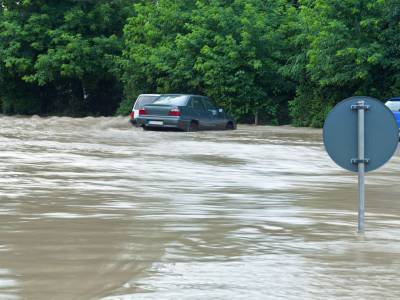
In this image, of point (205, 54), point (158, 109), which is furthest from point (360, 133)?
point (205, 54)

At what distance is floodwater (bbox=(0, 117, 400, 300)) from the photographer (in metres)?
7.54

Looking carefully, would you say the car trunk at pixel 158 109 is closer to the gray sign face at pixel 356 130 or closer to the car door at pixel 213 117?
the car door at pixel 213 117

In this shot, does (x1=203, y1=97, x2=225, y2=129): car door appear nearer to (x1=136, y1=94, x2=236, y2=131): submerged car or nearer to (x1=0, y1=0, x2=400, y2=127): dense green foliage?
(x1=136, y1=94, x2=236, y2=131): submerged car

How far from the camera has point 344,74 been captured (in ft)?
122

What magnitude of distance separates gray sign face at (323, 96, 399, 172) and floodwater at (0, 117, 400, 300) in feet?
2.83

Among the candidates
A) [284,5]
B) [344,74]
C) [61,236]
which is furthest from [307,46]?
[61,236]

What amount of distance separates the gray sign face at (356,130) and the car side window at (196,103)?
24633 millimetres

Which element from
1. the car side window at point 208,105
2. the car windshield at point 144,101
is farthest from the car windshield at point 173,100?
the car windshield at point 144,101

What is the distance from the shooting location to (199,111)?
34.8 m

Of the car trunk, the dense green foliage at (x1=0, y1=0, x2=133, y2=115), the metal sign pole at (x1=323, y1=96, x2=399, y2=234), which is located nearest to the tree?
the dense green foliage at (x1=0, y1=0, x2=133, y2=115)

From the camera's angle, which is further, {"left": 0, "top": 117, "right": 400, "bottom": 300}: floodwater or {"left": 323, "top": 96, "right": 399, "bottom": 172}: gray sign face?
{"left": 323, "top": 96, "right": 399, "bottom": 172}: gray sign face

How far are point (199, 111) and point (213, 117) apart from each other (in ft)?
2.90

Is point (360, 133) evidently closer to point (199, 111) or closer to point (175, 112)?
point (175, 112)

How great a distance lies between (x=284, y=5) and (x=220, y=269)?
127 ft
